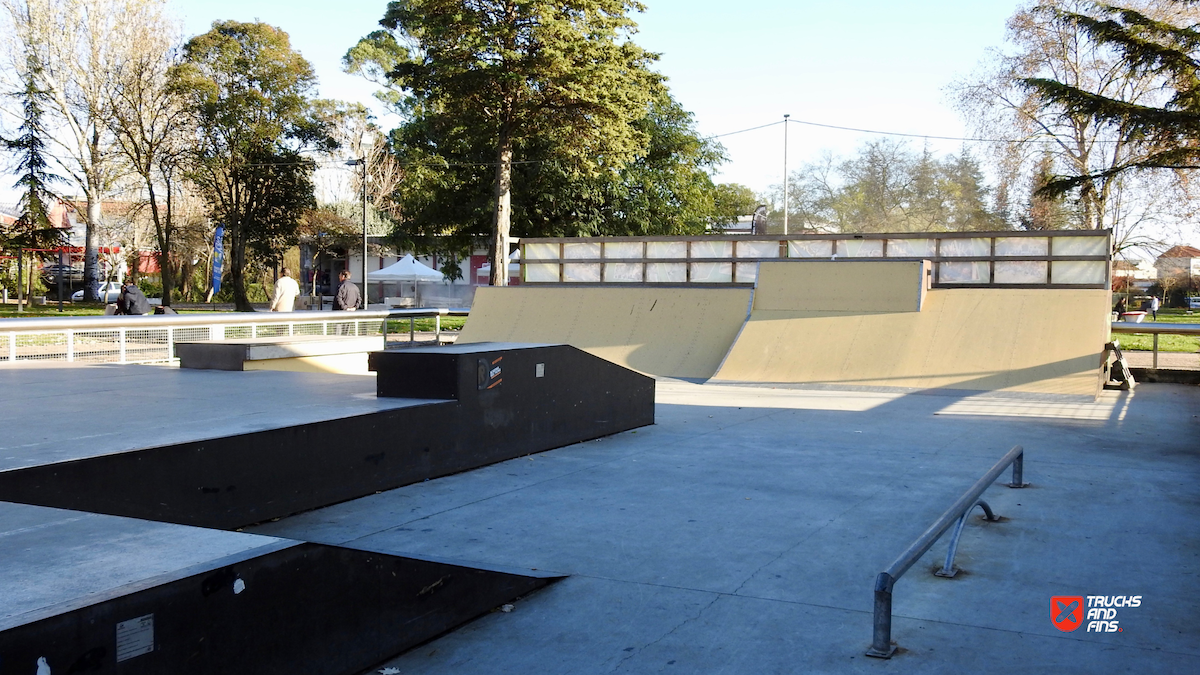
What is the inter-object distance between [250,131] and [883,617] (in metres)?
40.3

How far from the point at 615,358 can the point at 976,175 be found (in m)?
65.9

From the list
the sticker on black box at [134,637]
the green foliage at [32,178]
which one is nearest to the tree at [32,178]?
the green foliage at [32,178]

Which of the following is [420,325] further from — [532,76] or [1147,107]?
[1147,107]

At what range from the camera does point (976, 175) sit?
241ft

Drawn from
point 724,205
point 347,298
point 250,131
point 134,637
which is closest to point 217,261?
point 347,298

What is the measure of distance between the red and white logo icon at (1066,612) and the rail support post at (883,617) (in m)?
0.87

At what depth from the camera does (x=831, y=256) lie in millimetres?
17047

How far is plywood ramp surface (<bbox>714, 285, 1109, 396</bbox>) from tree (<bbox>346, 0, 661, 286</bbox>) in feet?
47.0

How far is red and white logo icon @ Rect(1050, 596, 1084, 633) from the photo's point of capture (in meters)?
3.96

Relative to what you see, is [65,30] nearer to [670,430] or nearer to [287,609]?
[670,430]

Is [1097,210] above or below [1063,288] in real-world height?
above

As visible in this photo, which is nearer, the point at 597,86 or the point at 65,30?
the point at 597,86

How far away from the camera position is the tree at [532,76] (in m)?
26.8

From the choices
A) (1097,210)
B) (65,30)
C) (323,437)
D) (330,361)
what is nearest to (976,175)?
(1097,210)
